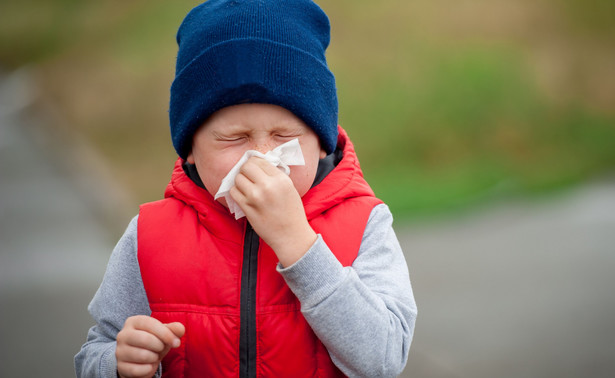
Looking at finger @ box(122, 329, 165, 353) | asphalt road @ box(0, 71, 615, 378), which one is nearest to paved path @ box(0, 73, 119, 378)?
asphalt road @ box(0, 71, 615, 378)

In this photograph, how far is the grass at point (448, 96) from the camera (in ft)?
16.0

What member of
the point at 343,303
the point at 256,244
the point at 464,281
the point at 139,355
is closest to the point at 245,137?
the point at 256,244

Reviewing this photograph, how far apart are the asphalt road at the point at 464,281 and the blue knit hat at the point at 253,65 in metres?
1.97

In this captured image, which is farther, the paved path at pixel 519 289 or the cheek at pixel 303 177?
the paved path at pixel 519 289

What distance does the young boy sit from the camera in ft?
4.59

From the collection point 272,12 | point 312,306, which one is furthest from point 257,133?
point 312,306

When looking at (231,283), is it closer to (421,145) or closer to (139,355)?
(139,355)

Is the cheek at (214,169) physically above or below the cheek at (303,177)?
above

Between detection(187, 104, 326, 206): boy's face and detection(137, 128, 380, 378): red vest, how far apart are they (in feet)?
0.40

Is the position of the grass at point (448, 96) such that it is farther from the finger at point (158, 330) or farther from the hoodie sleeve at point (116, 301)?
the finger at point (158, 330)

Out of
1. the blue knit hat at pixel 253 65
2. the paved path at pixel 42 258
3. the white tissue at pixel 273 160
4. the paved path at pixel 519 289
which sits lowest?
the paved path at pixel 519 289

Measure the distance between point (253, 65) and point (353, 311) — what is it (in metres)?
0.65

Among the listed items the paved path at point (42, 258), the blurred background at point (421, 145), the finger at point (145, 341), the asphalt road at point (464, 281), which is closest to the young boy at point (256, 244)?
the finger at point (145, 341)

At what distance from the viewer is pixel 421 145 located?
4.97m
